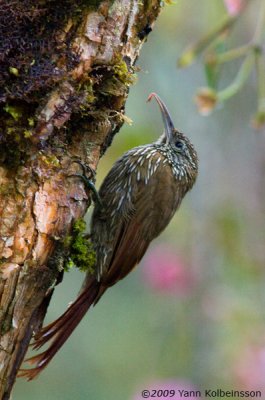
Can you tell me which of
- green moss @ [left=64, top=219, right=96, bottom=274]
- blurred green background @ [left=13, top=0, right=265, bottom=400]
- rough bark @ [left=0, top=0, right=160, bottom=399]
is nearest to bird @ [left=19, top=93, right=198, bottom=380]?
blurred green background @ [left=13, top=0, right=265, bottom=400]

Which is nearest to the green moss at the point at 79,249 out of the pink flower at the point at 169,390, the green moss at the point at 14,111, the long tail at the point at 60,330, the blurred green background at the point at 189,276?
the long tail at the point at 60,330

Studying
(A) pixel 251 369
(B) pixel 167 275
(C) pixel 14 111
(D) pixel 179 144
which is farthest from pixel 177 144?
(C) pixel 14 111

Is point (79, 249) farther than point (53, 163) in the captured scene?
Yes

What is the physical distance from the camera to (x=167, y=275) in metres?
4.80

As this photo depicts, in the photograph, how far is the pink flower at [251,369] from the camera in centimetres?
437

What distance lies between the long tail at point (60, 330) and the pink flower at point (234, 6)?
4.88 feet

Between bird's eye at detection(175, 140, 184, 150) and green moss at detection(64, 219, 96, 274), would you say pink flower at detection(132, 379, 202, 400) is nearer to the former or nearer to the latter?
green moss at detection(64, 219, 96, 274)

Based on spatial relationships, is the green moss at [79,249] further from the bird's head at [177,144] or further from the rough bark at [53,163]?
the bird's head at [177,144]

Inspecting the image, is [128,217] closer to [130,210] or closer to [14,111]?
[130,210]

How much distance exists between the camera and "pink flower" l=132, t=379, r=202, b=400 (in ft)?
13.6

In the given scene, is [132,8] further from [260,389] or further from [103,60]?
[260,389]

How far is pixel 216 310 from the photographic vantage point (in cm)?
452

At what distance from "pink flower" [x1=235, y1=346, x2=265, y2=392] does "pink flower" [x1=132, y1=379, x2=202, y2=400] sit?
0.32 m

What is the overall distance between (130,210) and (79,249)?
958 mm
